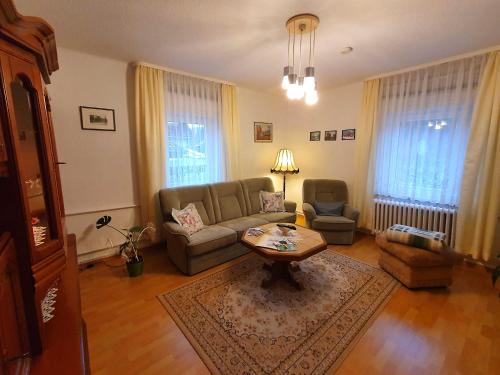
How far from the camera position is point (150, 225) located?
3.06 m

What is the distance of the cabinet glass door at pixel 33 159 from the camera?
96 centimetres

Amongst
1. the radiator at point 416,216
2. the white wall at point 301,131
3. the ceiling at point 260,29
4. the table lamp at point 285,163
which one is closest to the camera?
the ceiling at point 260,29

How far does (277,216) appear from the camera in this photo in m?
3.62

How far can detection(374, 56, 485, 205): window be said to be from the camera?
2787 millimetres

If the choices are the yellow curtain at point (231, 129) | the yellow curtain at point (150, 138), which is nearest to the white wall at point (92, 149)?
the yellow curtain at point (150, 138)

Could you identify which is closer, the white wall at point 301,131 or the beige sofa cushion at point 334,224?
the beige sofa cushion at point 334,224

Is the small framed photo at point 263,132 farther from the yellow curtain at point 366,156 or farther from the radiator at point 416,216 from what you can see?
the radiator at point 416,216

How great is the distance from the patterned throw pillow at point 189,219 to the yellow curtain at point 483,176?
3.24m

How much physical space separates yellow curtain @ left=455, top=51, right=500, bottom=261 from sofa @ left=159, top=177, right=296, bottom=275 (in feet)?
7.08

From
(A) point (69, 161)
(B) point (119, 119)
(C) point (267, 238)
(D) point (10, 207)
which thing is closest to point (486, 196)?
(C) point (267, 238)

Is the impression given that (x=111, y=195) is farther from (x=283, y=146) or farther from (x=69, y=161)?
(x=283, y=146)

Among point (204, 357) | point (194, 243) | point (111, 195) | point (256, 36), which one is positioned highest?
point (256, 36)

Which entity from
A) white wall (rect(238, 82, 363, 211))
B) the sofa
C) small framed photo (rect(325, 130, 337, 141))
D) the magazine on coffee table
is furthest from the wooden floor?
small framed photo (rect(325, 130, 337, 141))

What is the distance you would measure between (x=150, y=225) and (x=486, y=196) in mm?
4073
